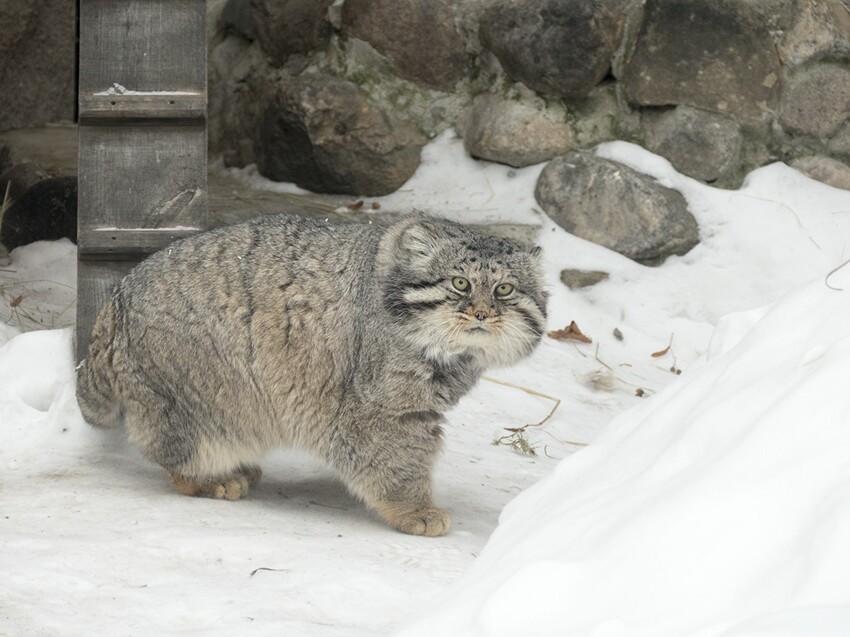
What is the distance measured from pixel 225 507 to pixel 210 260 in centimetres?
89

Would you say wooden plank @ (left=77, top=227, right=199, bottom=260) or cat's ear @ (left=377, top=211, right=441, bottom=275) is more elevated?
cat's ear @ (left=377, top=211, right=441, bottom=275)

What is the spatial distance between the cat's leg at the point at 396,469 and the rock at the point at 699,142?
3.00 metres

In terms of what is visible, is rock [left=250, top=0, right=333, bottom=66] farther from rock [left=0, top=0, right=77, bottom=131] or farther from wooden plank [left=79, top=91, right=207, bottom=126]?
wooden plank [left=79, top=91, right=207, bottom=126]

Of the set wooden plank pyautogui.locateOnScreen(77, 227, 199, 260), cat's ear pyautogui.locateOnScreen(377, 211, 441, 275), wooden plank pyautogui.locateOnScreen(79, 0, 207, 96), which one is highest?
wooden plank pyautogui.locateOnScreen(79, 0, 207, 96)

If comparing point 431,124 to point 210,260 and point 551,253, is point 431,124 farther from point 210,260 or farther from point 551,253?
point 210,260

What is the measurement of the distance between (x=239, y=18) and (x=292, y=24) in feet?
1.73

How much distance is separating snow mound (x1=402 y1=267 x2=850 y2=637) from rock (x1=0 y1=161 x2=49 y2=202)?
4.67 m

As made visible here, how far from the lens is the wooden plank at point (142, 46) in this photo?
4.49 meters

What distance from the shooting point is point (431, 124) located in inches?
267

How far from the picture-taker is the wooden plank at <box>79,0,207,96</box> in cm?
449

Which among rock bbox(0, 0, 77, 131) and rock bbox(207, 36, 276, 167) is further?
rock bbox(207, 36, 276, 167)

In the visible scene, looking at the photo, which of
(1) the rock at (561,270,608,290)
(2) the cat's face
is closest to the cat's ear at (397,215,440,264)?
(2) the cat's face

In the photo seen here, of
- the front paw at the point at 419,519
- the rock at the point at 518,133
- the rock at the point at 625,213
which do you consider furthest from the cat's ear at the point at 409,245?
the rock at the point at 518,133

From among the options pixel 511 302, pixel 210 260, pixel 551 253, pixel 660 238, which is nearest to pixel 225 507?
pixel 210 260
